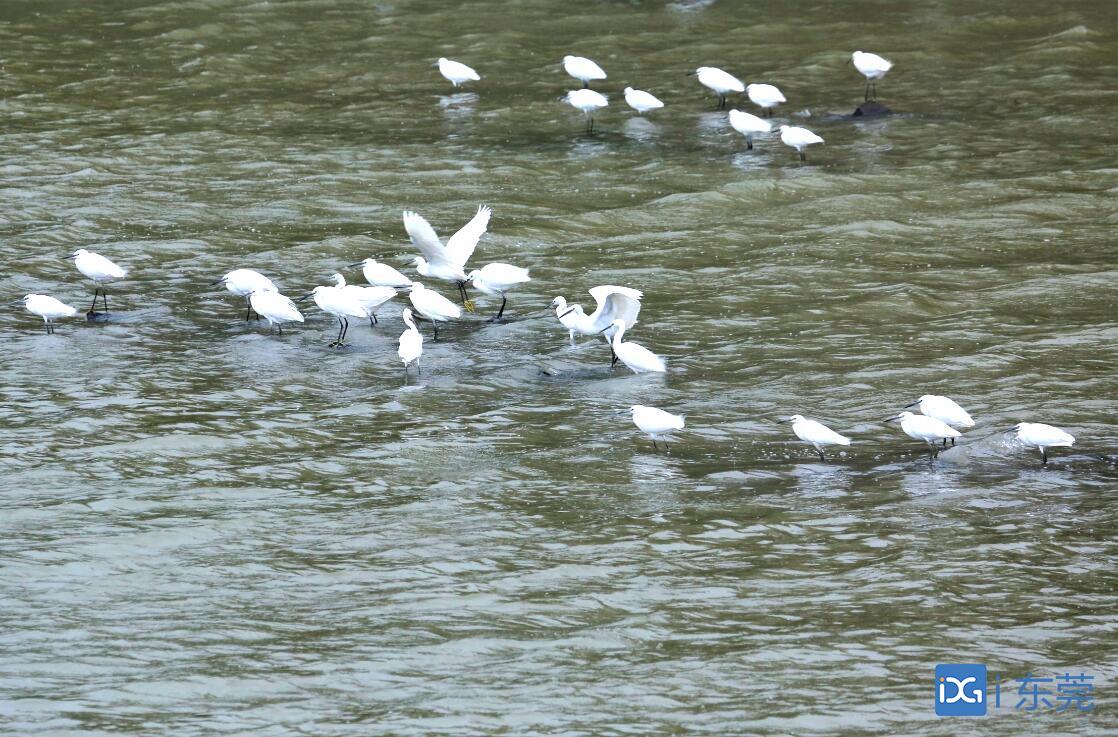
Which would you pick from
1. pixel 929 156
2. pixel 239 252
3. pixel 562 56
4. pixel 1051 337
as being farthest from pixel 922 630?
pixel 562 56

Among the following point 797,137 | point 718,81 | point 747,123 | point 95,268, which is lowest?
point 95,268

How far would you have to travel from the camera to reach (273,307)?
10891 mm

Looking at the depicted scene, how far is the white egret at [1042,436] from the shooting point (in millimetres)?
8383

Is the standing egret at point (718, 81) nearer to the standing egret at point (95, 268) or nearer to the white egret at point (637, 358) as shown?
the white egret at point (637, 358)

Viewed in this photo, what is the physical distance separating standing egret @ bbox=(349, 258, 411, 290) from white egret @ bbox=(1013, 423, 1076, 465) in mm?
5229

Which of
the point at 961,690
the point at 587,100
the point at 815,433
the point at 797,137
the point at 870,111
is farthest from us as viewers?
the point at 870,111

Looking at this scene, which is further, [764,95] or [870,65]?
[870,65]

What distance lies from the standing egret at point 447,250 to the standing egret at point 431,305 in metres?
0.38

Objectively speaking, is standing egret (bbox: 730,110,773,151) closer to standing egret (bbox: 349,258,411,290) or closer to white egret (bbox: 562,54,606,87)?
white egret (bbox: 562,54,606,87)

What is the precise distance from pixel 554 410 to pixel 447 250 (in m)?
2.47

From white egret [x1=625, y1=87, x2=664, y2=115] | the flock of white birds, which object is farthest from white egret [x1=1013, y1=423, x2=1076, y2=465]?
white egret [x1=625, y1=87, x2=664, y2=115]

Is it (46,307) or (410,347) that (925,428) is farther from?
(46,307)

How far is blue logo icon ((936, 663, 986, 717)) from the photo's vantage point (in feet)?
19.7

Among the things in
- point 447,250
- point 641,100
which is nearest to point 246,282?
point 447,250
